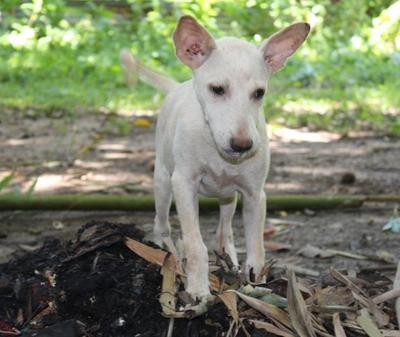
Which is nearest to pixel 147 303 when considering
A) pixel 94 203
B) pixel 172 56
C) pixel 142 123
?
pixel 94 203

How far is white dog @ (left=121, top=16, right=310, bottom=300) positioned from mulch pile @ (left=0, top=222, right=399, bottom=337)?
0.47 ft

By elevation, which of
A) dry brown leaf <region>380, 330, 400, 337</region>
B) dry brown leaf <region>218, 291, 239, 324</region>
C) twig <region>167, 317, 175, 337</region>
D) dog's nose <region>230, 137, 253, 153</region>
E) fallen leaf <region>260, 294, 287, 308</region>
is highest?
dog's nose <region>230, 137, 253, 153</region>

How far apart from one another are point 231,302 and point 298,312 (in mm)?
245

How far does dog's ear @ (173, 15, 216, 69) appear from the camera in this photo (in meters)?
3.20

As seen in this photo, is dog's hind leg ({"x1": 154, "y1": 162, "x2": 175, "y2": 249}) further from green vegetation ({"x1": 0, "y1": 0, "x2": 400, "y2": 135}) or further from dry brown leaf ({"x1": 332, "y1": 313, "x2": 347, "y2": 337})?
green vegetation ({"x1": 0, "y1": 0, "x2": 400, "y2": 135})

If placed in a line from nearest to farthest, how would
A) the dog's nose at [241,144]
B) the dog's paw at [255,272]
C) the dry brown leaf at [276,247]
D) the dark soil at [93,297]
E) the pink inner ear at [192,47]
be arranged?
the dog's nose at [241,144], the dark soil at [93,297], the pink inner ear at [192,47], the dog's paw at [255,272], the dry brown leaf at [276,247]

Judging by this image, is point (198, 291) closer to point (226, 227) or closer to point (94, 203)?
point (226, 227)

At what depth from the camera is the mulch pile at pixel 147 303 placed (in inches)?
117

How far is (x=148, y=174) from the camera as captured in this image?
6.64 metres

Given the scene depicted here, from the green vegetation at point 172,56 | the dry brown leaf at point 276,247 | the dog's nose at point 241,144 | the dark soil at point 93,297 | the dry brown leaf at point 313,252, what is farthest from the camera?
the green vegetation at point 172,56

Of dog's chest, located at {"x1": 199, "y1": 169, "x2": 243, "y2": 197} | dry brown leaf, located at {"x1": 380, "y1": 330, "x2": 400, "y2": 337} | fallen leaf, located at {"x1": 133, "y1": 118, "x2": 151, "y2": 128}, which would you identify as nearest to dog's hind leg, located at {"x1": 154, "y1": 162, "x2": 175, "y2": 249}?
dog's chest, located at {"x1": 199, "y1": 169, "x2": 243, "y2": 197}

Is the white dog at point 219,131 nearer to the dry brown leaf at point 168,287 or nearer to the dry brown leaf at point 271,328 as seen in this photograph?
the dry brown leaf at point 168,287

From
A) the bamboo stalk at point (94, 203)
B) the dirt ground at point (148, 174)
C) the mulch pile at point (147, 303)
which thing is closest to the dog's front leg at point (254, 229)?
the mulch pile at point (147, 303)

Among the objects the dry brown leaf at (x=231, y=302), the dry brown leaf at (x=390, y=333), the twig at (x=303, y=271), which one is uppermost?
the dry brown leaf at (x=231, y=302)
